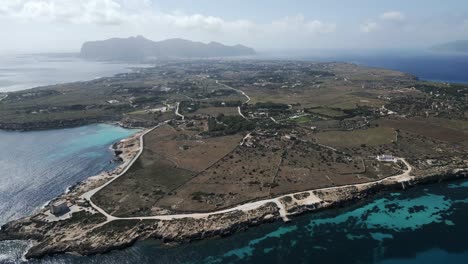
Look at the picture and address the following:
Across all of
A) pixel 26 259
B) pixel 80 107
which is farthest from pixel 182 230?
pixel 80 107

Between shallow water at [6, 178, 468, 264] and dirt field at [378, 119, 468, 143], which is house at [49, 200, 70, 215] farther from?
dirt field at [378, 119, 468, 143]

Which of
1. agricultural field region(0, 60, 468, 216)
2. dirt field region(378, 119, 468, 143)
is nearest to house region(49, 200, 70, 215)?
agricultural field region(0, 60, 468, 216)

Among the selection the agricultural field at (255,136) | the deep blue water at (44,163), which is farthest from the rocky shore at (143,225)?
the deep blue water at (44,163)

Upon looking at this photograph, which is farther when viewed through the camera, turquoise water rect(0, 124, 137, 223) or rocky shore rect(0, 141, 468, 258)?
turquoise water rect(0, 124, 137, 223)

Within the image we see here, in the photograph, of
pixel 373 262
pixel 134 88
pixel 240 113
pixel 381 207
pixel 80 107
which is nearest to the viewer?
pixel 373 262

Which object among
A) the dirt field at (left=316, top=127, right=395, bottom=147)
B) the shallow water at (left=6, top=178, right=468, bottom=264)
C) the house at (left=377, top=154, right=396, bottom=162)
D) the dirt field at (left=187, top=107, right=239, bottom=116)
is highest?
the dirt field at (left=187, top=107, right=239, bottom=116)

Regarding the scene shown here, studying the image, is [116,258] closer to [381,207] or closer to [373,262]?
[373,262]

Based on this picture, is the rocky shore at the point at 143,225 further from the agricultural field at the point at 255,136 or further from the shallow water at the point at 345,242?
the agricultural field at the point at 255,136

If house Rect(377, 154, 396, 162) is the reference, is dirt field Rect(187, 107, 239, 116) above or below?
above
